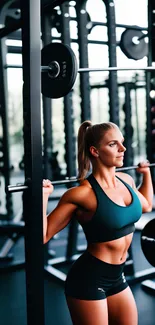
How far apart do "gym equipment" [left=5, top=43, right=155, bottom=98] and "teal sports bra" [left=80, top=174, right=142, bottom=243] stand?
10.3 inches

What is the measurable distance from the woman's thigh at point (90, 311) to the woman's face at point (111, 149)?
362 mm

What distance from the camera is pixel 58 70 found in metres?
1.15

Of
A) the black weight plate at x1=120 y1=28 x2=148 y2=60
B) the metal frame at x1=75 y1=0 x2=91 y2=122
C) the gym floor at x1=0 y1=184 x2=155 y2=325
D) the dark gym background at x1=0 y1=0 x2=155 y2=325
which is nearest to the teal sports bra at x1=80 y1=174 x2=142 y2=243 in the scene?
the dark gym background at x1=0 y1=0 x2=155 y2=325

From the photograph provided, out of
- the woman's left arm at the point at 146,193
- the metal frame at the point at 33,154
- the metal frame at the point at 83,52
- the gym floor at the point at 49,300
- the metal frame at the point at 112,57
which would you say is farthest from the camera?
the metal frame at the point at 83,52

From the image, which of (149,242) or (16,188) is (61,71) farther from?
(149,242)

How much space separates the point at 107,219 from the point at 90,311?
239 millimetres

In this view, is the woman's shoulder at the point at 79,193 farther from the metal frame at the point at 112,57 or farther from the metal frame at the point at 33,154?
the metal frame at the point at 112,57

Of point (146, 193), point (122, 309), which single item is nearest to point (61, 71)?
point (146, 193)

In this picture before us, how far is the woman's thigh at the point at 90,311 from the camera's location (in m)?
1.09

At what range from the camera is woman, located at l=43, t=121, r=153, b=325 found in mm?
1103

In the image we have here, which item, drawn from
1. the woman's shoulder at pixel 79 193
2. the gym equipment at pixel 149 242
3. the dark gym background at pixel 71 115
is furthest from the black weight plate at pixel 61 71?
the gym equipment at pixel 149 242

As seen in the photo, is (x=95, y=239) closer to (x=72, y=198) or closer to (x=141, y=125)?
(x=72, y=198)

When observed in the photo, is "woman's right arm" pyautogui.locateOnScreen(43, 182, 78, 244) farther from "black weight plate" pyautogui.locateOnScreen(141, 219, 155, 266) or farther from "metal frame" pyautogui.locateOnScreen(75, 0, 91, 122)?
"metal frame" pyautogui.locateOnScreen(75, 0, 91, 122)

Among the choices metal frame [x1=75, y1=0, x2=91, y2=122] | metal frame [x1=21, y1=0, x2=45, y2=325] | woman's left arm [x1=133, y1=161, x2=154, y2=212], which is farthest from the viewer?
metal frame [x1=75, y1=0, x2=91, y2=122]
